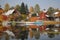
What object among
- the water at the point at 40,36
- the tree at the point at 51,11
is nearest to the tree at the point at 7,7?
the water at the point at 40,36

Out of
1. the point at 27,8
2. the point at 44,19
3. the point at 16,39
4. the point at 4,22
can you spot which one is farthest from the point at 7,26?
the point at 44,19

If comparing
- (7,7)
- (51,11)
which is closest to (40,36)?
(51,11)

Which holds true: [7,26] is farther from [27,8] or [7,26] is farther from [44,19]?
[44,19]

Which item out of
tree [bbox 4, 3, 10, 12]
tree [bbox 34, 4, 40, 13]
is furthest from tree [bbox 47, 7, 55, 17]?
tree [bbox 4, 3, 10, 12]

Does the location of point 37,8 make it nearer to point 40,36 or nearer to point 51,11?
point 51,11

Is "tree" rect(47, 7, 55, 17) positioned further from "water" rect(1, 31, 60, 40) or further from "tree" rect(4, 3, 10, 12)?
"tree" rect(4, 3, 10, 12)

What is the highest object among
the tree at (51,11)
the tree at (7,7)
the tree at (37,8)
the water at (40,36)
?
the tree at (7,7)

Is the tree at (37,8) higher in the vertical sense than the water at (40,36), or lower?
higher

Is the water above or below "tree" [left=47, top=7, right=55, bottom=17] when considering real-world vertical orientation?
below

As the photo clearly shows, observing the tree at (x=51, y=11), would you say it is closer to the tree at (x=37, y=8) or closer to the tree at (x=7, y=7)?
the tree at (x=37, y=8)

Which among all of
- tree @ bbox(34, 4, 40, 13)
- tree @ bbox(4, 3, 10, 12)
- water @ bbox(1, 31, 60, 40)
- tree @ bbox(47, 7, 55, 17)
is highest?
tree @ bbox(4, 3, 10, 12)

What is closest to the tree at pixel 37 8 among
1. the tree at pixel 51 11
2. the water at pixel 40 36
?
the tree at pixel 51 11

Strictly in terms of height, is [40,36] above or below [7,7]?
below

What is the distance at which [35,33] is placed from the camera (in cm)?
191
